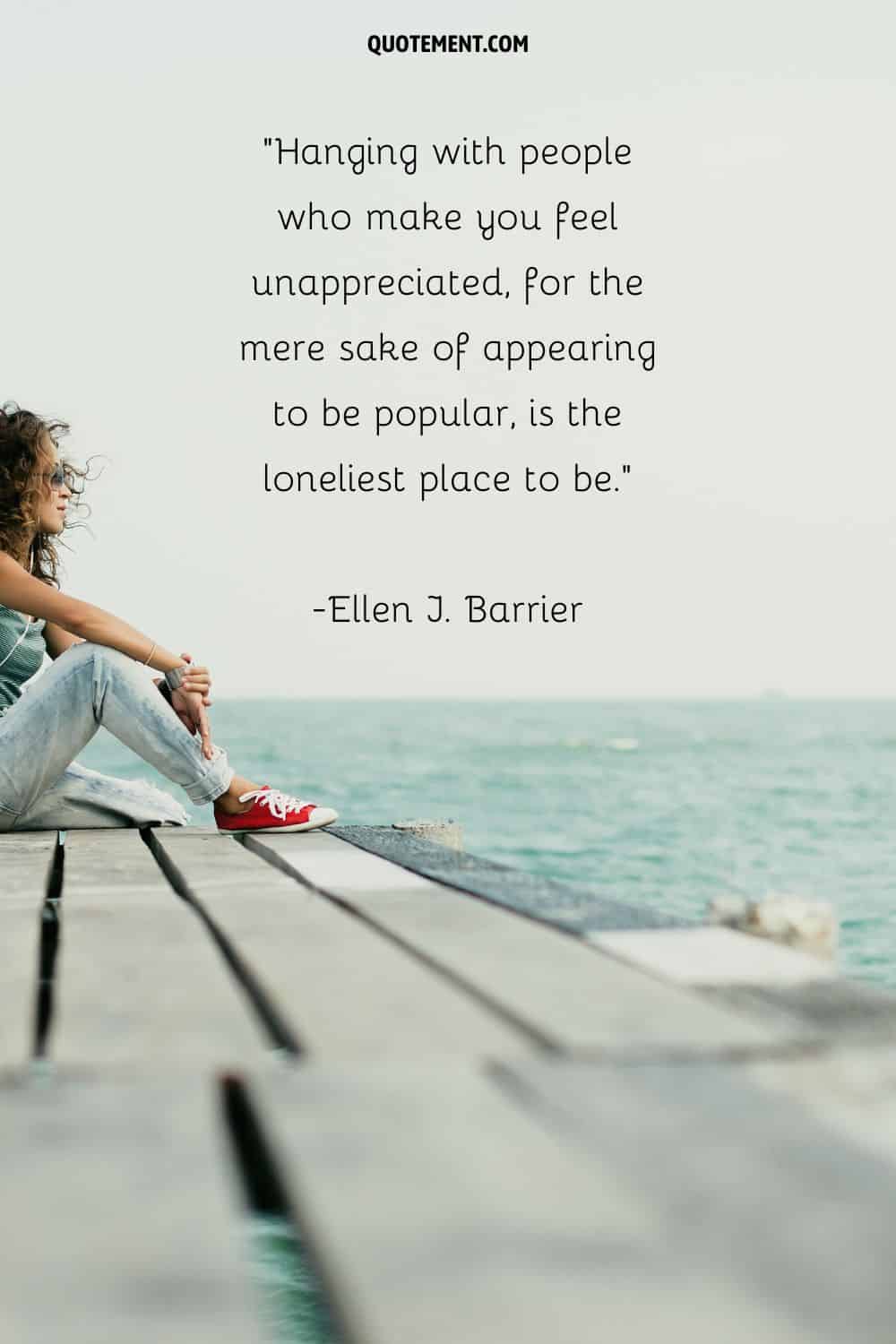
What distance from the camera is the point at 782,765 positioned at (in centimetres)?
3212

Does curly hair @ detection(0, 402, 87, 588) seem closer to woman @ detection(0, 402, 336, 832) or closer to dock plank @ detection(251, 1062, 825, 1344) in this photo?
woman @ detection(0, 402, 336, 832)

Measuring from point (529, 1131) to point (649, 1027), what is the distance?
0.37 m

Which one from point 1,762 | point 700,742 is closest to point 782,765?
point 700,742

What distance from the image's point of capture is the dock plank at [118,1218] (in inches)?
31.1

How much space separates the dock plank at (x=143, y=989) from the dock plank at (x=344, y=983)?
2.3 inches

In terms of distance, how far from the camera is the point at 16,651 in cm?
392

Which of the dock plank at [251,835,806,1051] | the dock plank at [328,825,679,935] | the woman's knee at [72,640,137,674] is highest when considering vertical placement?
the woman's knee at [72,640,137,674]

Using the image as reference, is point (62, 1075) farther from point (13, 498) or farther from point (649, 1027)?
point (13, 498)

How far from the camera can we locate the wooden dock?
Result: 2.66ft

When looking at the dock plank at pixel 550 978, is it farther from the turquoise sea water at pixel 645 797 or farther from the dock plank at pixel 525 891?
the turquoise sea water at pixel 645 797

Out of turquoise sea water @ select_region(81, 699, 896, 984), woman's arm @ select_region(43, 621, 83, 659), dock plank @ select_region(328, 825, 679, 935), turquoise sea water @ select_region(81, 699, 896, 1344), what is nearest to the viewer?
dock plank @ select_region(328, 825, 679, 935)

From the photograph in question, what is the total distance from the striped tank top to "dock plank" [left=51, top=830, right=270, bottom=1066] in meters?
1.46

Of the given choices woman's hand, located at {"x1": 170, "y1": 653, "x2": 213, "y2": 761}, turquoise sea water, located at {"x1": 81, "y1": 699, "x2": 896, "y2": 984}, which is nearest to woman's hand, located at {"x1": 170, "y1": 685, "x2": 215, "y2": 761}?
woman's hand, located at {"x1": 170, "y1": 653, "x2": 213, "y2": 761}

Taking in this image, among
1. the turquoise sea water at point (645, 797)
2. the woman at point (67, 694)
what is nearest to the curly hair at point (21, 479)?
the woman at point (67, 694)
